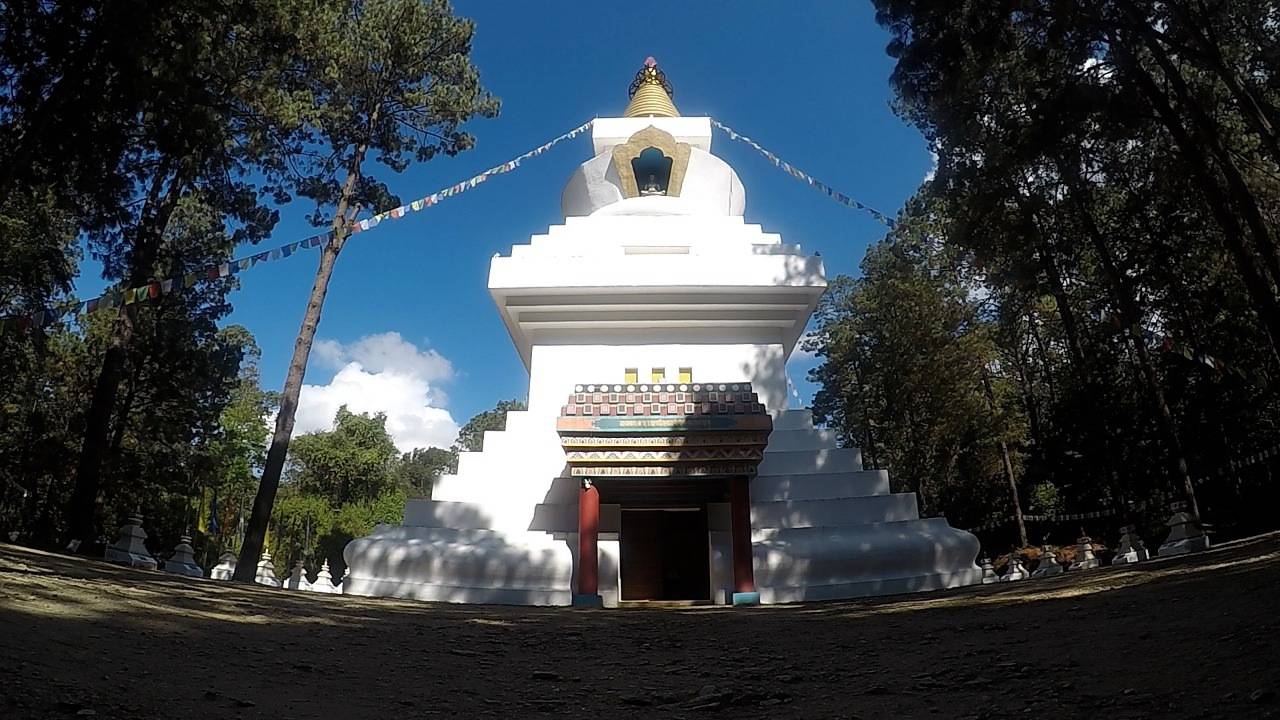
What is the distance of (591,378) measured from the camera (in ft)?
40.8

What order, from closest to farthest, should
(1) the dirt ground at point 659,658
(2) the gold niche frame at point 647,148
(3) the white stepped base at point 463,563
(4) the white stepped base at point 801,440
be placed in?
(1) the dirt ground at point 659,658 → (3) the white stepped base at point 463,563 → (4) the white stepped base at point 801,440 → (2) the gold niche frame at point 647,148

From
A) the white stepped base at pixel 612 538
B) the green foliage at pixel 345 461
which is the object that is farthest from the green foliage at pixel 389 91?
the green foliage at pixel 345 461

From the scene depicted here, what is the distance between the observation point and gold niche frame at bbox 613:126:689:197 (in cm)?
1545

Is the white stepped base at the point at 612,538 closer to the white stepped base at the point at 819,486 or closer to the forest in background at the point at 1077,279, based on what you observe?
the white stepped base at the point at 819,486

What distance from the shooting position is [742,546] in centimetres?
905

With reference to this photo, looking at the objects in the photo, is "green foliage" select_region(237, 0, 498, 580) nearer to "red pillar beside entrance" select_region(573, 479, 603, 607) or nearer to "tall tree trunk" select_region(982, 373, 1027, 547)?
"red pillar beside entrance" select_region(573, 479, 603, 607)

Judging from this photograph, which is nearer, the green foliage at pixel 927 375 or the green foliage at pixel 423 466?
the green foliage at pixel 927 375

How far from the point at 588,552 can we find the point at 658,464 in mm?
1278

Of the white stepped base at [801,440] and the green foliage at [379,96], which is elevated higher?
the green foliage at [379,96]

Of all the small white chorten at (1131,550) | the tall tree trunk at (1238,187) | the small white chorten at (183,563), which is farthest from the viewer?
the small white chorten at (1131,550)

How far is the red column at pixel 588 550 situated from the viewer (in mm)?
8961

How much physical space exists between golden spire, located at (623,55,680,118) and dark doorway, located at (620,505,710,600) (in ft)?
29.1

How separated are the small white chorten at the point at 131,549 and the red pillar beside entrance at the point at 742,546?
343 inches

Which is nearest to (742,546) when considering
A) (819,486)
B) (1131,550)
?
(819,486)
